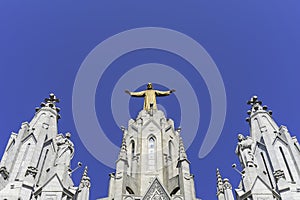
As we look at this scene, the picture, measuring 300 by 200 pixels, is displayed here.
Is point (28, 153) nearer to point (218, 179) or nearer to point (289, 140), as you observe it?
point (218, 179)

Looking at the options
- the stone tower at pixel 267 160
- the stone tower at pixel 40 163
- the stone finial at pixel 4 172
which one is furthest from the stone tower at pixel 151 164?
the stone finial at pixel 4 172

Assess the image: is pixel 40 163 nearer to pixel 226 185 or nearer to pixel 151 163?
pixel 226 185

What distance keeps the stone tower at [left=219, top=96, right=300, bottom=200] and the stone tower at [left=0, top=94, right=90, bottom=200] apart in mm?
9388

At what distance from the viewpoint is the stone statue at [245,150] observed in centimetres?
2517

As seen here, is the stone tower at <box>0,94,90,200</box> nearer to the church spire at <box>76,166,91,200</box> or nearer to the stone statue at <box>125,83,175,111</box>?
the church spire at <box>76,166,91,200</box>

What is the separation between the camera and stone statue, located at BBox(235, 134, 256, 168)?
82.6 ft

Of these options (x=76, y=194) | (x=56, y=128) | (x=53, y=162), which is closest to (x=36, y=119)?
(x=56, y=128)

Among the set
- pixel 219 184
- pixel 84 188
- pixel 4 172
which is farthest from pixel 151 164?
pixel 4 172

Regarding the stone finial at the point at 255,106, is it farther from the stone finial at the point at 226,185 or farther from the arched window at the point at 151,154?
the arched window at the point at 151,154

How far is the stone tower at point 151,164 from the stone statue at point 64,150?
4.17 metres

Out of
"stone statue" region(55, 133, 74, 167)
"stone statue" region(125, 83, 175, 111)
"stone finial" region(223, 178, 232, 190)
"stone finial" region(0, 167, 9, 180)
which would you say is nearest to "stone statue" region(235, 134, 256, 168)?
"stone finial" region(223, 178, 232, 190)

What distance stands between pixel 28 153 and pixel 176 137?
16.7m

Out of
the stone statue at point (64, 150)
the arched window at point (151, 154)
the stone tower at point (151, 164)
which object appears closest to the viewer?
the stone statue at point (64, 150)

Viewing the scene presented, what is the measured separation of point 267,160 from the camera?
25.2 m
